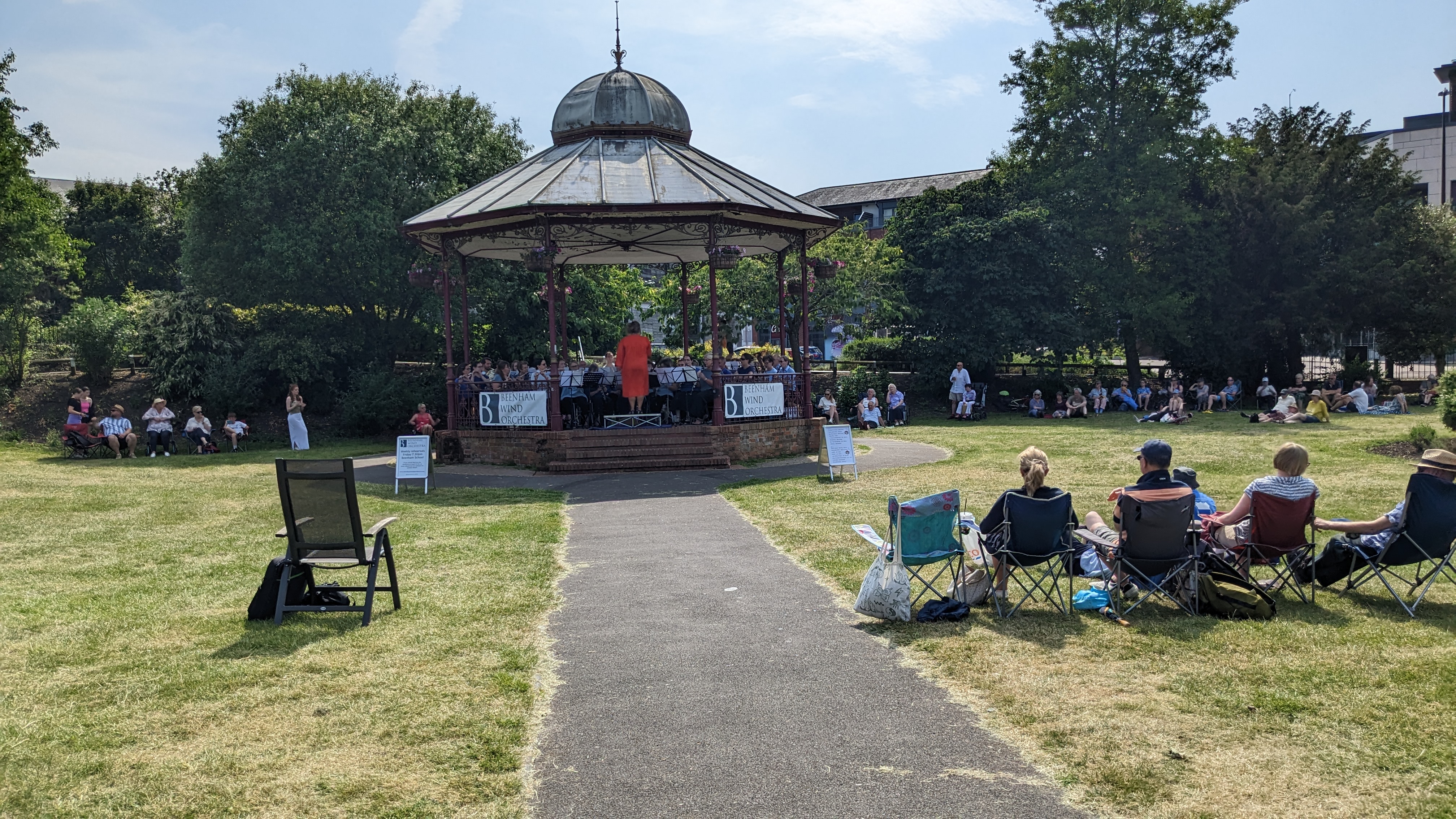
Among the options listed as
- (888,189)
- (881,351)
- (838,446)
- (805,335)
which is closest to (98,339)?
(805,335)

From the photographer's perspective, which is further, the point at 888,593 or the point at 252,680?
the point at 888,593

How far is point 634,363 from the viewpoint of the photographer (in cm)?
1870

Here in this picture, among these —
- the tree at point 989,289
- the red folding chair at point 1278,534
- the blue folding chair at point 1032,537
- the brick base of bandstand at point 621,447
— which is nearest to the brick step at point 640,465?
the brick base of bandstand at point 621,447

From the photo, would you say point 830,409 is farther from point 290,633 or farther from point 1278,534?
point 290,633

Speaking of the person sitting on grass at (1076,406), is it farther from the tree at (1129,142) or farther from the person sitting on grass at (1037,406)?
the tree at (1129,142)

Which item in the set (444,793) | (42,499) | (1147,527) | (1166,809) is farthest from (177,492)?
(1166,809)

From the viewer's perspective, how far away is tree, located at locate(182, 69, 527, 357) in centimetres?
2669

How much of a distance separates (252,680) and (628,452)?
12051 millimetres

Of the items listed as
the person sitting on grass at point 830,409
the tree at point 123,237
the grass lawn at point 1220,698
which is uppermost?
the tree at point 123,237

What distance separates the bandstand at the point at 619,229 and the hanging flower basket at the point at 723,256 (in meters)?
0.03

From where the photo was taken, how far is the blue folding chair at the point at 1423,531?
23.6 ft

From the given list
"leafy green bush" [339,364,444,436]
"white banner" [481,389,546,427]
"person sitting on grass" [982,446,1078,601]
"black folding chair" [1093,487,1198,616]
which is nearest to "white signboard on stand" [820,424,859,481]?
"white banner" [481,389,546,427]

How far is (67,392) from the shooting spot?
28406mm

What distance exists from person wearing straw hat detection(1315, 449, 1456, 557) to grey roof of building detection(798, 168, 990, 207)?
57.6m
